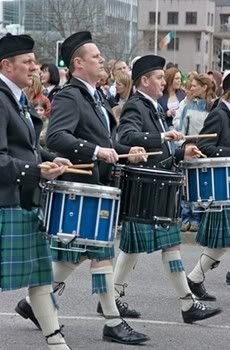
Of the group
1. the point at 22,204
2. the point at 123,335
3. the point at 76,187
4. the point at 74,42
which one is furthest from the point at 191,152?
the point at 22,204

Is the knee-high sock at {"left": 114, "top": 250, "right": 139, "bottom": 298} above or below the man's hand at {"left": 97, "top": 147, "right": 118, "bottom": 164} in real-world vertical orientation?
below

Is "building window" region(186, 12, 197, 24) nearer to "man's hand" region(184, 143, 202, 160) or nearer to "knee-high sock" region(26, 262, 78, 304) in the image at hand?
"man's hand" region(184, 143, 202, 160)

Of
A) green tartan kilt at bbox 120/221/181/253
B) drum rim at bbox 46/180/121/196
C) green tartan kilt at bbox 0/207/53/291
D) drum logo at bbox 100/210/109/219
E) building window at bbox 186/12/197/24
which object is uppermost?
building window at bbox 186/12/197/24

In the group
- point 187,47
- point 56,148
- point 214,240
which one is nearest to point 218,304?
point 214,240

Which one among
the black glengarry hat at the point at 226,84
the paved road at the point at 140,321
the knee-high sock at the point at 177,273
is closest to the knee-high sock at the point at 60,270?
the paved road at the point at 140,321

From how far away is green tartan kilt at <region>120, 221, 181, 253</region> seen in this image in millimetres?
6871

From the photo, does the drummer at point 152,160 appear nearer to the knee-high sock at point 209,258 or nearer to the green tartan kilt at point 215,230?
the green tartan kilt at point 215,230

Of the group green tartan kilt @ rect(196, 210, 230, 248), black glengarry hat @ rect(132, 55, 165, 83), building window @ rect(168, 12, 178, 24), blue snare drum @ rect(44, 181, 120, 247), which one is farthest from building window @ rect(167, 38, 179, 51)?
blue snare drum @ rect(44, 181, 120, 247)

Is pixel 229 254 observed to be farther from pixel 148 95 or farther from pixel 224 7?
pixel 224 7

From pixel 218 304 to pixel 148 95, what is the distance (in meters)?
1.77

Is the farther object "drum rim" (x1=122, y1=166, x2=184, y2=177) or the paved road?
the paved road

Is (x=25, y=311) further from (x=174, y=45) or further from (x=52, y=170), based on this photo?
(x=174, y=45)

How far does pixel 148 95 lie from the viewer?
701 cm

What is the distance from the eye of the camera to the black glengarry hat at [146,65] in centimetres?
705
